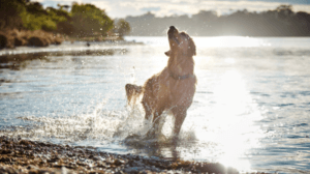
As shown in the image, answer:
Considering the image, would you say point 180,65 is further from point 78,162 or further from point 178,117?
point 78,162

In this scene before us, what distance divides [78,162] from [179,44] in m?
2.28

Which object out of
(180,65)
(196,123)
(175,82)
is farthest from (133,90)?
(196,123)

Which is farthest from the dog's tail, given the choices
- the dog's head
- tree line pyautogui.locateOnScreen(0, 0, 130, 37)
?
tree line pyautogui.locateOnScreen(0, 0, 130, 37)

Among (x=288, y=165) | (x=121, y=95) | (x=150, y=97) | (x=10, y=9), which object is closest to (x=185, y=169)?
(x=288, y=165)

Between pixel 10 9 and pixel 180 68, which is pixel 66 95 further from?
pixel 10 9

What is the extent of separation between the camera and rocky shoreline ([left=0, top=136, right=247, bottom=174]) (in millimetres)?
3297

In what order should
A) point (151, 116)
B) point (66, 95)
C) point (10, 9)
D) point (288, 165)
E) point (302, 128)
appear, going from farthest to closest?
1. point (10, 9)
2. point (66, 95)
3. point (302, 128)
4. point (151, 116)
5. point (288, 165)

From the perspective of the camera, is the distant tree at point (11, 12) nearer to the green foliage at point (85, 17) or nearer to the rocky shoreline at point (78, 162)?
the green foliage at point (85, 17)

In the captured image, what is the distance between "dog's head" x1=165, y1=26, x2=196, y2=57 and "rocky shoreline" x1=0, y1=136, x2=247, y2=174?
1695 mm

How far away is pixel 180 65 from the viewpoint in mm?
4848

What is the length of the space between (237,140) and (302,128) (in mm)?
1457

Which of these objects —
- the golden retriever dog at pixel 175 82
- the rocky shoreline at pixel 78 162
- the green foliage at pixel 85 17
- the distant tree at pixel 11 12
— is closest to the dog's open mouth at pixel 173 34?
the golden retriever dog at pixel 175 82

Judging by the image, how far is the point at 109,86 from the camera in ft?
35.6

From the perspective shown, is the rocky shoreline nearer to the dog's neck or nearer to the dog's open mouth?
the dog's neck
